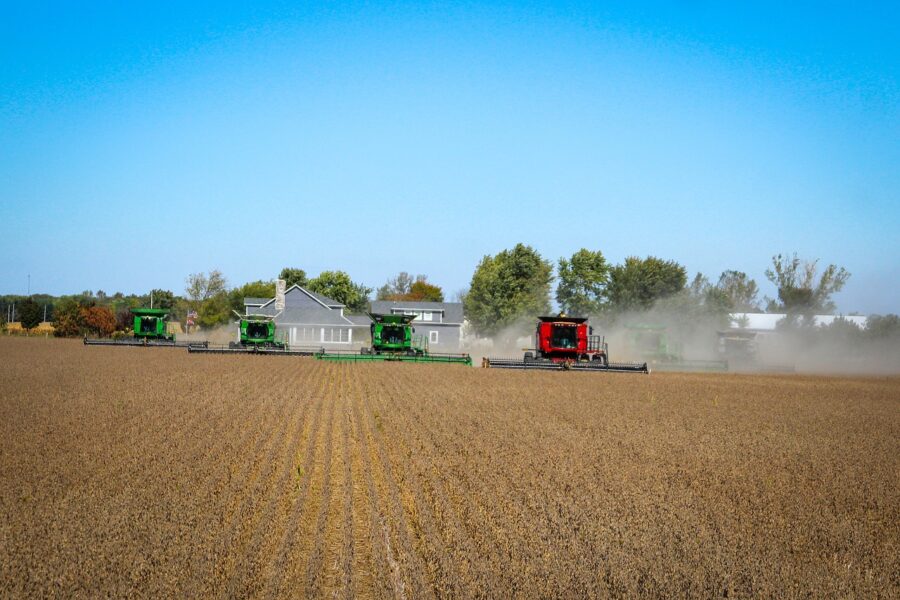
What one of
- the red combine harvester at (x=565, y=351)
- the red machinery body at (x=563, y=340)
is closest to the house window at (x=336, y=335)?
the red combine harvester at (x=565, y=351)

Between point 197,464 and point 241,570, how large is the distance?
5291 millimetres

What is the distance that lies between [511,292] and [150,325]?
46959mm

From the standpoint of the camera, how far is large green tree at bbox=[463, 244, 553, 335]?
89.4 metres

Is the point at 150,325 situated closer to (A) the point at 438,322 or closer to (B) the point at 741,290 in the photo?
(A) the point at 438,322

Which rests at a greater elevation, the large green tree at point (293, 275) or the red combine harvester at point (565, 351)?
the large green tree at point (293, 275)

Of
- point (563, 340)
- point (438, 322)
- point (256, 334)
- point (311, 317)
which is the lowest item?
point (563, 340)

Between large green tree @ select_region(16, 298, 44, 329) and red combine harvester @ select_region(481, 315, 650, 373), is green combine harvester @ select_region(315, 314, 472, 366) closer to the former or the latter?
red combine harvester @ select_region(481, 315, 650, 373)

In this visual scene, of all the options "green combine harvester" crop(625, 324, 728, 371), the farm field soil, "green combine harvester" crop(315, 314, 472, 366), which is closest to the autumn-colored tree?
"green combine harvester" crop(315, 314, 472, 366)

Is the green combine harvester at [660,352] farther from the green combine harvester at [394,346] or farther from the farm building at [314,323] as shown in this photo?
the farm building at [314,323]

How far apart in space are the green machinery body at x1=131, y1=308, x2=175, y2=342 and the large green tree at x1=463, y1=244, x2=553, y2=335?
44434 millimetres

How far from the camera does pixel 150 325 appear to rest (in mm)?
52562

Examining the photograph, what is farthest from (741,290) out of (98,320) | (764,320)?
(98,320)

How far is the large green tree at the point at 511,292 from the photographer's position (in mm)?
89375

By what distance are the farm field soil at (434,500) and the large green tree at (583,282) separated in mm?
71992
